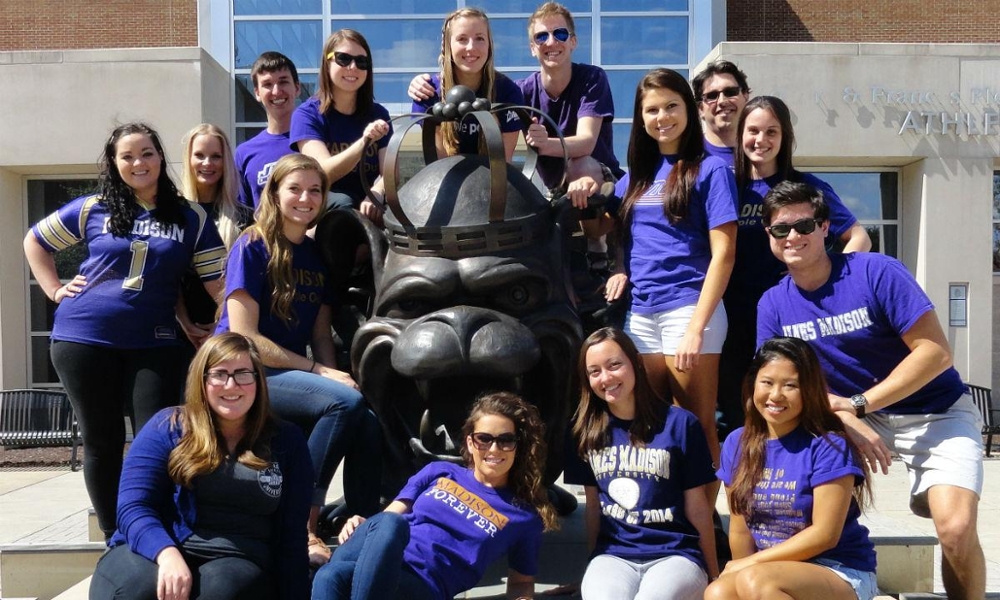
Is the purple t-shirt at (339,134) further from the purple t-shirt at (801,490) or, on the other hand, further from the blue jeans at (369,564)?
the purple t-shirt at (801,490)

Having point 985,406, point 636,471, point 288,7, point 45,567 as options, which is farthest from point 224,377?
point 288,7

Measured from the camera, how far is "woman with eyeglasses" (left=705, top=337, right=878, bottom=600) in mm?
3400

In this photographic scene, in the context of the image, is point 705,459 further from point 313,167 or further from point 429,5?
point 429,5

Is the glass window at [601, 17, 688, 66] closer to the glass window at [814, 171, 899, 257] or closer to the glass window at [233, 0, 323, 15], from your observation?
the glass window at [814, 171, 899, 257]

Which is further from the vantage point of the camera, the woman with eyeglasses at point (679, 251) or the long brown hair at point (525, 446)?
the woman with eyeglasses at point (679, 251)

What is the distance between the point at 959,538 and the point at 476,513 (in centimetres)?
176

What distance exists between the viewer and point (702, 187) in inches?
161

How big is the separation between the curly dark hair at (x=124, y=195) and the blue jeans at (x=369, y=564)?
1.94 metres

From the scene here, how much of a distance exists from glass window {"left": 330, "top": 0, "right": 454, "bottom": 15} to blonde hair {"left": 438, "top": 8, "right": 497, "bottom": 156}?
11531mm

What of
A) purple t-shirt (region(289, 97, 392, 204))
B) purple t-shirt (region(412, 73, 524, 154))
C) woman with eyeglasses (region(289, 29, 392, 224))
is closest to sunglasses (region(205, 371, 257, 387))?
woman with eyeglasses (region(289, 29, 392, 224))

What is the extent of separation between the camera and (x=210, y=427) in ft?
11.5

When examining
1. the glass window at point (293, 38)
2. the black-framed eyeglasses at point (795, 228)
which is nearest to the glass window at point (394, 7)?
the glass window at point (293, 38)

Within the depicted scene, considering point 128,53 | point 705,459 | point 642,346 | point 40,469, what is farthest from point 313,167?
point 128,53

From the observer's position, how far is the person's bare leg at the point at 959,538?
369cm
